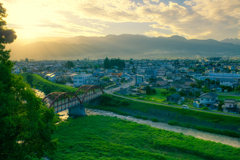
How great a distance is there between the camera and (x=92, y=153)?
49.5 feet

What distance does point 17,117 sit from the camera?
7379 mm

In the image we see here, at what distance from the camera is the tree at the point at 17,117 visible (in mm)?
7262

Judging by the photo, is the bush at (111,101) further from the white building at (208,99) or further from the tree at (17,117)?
the tree at (17,117)

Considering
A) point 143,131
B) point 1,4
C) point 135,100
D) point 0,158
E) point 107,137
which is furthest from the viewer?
point 135,100

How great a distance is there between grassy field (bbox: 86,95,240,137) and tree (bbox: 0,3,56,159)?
1963cm

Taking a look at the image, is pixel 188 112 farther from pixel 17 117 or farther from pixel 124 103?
pixel 17 117

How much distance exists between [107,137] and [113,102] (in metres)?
14.5

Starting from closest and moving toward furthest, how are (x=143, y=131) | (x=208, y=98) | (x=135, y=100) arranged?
(x=143, y=131) → (x=208, y=98) → (x=135, y=100)

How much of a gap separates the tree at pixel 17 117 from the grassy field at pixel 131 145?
275 inches

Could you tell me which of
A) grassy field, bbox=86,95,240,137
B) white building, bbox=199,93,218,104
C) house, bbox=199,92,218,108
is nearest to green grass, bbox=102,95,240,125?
grassy field, bbox=86,95,240,137

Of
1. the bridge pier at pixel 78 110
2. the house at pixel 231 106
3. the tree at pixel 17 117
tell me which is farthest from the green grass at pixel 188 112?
the tree at pixel 17 117

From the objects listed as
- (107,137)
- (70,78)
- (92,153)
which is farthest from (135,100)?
(70,78)

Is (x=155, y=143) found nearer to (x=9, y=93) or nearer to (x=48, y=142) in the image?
(x=48, y=142)

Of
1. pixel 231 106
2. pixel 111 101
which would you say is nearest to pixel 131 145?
pixel 111 101
